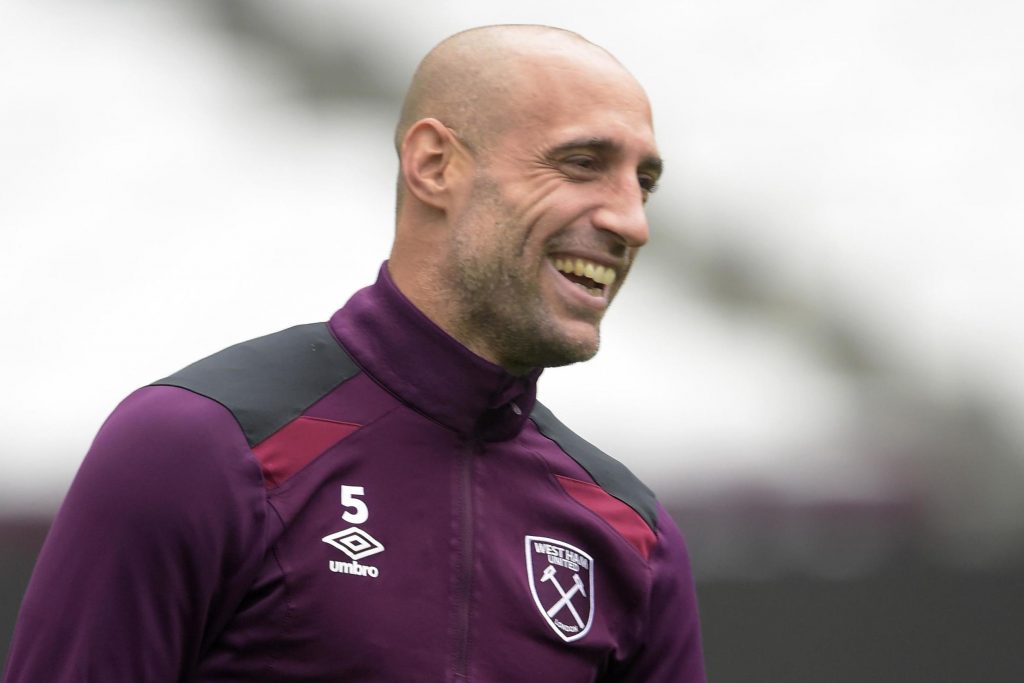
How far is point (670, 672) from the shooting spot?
2.36m

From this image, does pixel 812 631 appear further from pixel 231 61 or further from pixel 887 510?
pixel 231 61

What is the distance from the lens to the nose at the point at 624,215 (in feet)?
7.29

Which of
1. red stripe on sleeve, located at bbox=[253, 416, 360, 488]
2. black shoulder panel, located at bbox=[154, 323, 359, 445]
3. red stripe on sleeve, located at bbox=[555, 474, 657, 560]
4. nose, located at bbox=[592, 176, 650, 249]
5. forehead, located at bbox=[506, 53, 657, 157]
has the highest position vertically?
forehead, located at bbox=[506, 53, 657, 157]

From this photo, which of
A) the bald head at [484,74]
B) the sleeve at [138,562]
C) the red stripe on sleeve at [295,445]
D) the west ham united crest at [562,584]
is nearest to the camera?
the sleeve at [138,562]

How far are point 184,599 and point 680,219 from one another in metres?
6.10

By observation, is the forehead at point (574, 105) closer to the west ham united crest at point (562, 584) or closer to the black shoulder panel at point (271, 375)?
the black shoulder panel at point (271, 375)

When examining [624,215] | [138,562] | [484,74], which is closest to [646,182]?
[624,215]

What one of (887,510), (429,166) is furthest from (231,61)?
(429,166)

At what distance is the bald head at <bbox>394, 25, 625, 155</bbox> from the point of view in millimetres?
2297

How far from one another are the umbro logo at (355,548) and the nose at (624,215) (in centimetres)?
47

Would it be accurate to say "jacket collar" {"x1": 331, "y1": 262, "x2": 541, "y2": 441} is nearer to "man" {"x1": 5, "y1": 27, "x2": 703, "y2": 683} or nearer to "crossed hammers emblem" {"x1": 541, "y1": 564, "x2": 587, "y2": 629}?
"man" {"x1": 5, "y1": 27, "x2": 703, "y2": 683}

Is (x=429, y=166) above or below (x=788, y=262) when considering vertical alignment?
above

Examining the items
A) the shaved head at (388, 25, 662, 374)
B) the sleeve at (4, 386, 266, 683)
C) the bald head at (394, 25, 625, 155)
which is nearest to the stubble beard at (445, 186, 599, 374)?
the shaved head at (388, 25, 662, 374)

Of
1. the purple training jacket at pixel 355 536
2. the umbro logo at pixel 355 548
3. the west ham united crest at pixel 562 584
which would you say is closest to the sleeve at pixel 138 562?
the purple training jacket at pixel 355 536
